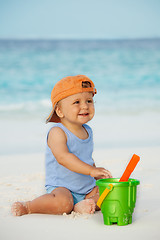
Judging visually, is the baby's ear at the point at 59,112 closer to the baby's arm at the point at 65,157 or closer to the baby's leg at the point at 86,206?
the baby's arm at the point at 65,157

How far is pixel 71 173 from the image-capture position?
208 centimetres

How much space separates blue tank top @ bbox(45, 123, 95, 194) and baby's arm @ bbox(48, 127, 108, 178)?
0.20 feet

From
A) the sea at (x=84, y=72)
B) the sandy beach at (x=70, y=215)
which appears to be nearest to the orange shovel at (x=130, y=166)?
the sandy beach at (x=70, y=215)

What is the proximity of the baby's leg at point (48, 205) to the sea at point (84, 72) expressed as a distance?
463cm

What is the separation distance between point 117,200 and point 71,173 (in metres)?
0.45

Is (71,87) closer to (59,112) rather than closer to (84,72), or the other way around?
(59,112)

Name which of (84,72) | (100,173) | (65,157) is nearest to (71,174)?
(65,157)

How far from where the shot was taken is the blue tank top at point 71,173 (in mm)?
2084

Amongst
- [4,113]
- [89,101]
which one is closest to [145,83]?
[4,113]

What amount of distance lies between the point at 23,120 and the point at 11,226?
15.6ft

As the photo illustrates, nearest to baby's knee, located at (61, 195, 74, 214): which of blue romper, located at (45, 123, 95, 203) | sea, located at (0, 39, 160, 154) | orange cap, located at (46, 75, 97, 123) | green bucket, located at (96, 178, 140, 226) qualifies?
blue romper, located at (45, 123, 95, 203)

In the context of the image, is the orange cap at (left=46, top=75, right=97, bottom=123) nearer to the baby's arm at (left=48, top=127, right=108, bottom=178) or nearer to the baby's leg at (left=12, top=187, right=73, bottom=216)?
the baby's arm at (left=48, top=127, right=108, bottom=178)
